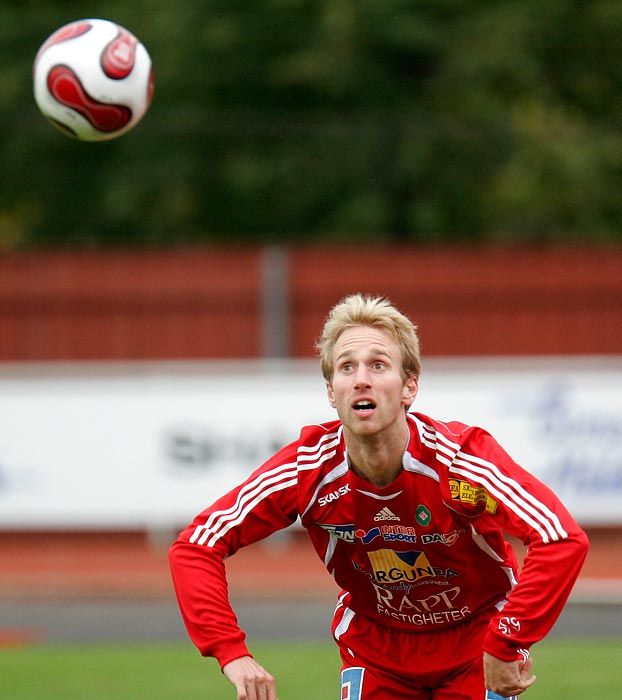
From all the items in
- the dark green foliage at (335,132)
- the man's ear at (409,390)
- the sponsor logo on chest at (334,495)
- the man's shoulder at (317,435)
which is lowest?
the sponsor logo on chest at (334,495)

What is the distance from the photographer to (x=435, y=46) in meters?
18.8

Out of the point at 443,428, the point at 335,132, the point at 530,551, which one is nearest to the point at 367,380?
the point at 443,428

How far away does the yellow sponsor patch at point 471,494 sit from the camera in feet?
14.6

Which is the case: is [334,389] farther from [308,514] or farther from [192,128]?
[192,128]

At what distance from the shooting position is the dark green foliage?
61.7 ft

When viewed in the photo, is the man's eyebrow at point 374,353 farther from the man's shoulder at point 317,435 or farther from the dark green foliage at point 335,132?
the dark green foliage at point 335,132

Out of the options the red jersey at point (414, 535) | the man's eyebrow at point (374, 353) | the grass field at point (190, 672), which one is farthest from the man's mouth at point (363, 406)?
the grass field at point (190, 672)

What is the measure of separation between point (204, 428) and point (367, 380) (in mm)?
9564

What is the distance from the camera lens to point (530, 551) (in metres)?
4.25

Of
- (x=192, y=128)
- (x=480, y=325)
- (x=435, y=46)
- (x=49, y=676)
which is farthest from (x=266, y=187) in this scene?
(x=49, y=676)

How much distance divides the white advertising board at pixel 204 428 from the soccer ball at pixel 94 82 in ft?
23.1

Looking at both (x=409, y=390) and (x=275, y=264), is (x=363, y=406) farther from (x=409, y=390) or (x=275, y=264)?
(x=275, y=264)

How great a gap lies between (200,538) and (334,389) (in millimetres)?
671

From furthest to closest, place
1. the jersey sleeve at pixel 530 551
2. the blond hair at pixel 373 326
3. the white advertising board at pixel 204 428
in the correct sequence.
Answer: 1. the white advertising board at pixel 204 428
2. the blond hair at pixel 373 326
3. the jersey sleeve at pixel 530 551
